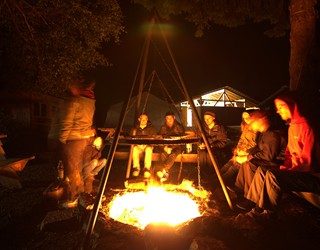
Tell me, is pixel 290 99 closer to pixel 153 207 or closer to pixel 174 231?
pixel 174 231

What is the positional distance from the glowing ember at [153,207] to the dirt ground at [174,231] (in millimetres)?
409

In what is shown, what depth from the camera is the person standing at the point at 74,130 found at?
4148 mm

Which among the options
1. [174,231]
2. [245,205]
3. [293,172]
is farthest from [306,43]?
[174,231]

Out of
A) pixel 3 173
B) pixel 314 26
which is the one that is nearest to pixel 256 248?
pixel 314 26

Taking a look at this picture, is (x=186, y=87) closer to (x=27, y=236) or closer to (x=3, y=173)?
(x=27, y=236)

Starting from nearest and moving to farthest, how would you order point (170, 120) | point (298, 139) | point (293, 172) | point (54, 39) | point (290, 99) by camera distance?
point (293, 172), point (298, 139), point (290, 99), point (170, 120), point (54, 39)

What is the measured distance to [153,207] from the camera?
410cm

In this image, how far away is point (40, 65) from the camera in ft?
33.6

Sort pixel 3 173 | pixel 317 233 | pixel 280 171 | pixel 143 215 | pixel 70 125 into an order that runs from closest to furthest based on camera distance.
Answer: pixel 317 233 → pixel 280 171 → pixel 143 215 → pixel 70 125 → pixel 3 173

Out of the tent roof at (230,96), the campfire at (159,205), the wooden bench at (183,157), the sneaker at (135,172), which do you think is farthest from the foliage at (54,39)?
the tent roof at (230,96)

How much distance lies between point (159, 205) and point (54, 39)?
8874 mm

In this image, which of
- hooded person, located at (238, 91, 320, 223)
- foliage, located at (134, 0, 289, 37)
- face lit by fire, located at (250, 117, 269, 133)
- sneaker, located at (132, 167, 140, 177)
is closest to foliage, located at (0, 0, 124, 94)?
foliage, located at (134, 0, 289, 37)

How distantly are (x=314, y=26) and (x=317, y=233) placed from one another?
4.30 metres

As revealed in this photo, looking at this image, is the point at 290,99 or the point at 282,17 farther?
the point at 282,17
